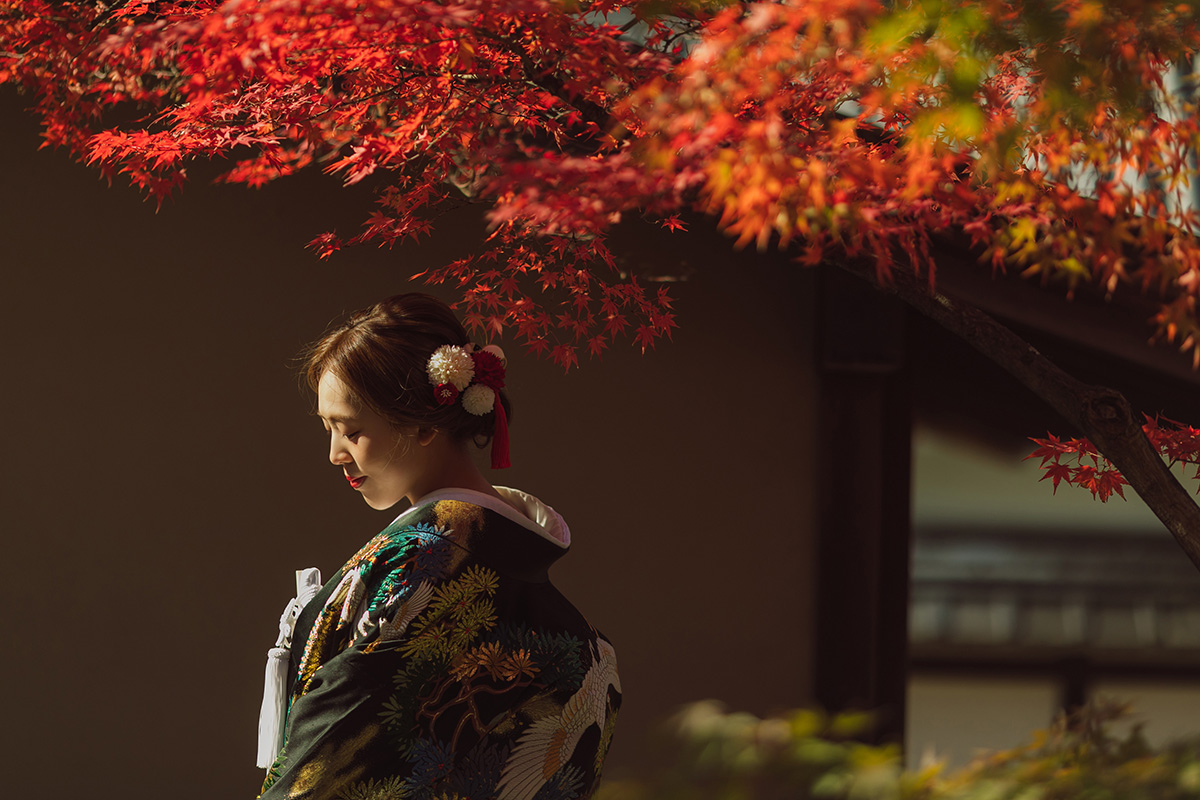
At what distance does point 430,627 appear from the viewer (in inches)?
76.9

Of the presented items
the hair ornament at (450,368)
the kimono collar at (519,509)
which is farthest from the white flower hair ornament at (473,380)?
the kimono collar at (519,509)

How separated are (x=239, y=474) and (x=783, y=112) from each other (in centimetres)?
294

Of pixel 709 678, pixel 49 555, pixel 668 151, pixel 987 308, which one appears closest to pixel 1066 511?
pixel 987 308

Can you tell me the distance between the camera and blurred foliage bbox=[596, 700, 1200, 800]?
140cm

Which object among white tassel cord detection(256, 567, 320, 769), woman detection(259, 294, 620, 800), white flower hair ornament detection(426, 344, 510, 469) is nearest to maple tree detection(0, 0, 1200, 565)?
white flower hair ornament detection(426, 344, 510, 469)

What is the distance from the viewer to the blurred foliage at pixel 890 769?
140 cm

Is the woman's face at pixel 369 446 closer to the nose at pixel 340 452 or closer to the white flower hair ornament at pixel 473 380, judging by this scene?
the nose at pixel 340 452

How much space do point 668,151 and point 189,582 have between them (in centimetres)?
342

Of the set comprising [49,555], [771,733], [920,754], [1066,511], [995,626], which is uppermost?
[771,733]

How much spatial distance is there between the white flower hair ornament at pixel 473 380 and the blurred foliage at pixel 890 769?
2.71 ft

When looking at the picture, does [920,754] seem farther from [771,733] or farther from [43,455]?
[43,455]

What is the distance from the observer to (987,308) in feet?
12.5

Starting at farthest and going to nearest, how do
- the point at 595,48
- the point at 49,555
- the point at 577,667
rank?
the point at 49,555 → the point at 577,667 → the point at 595,48

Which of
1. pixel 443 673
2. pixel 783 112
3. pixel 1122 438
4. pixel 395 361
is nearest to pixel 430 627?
pixel 443 673
